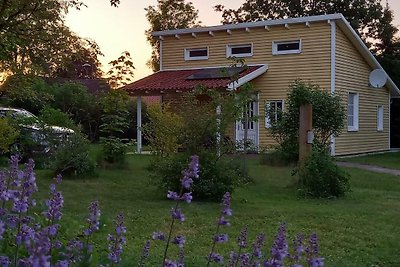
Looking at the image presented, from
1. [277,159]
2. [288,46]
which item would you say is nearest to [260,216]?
[277,159]

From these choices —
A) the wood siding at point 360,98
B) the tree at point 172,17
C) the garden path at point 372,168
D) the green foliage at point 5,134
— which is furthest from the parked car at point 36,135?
the tree at point 172,17

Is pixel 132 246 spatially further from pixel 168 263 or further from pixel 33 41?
pixel 33 41

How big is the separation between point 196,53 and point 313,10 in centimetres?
1474

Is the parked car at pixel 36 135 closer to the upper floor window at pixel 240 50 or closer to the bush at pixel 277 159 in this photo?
the bush at pixel 277 159

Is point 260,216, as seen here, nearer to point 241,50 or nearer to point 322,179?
point 322,179

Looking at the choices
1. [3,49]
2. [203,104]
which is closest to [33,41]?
[3,49]

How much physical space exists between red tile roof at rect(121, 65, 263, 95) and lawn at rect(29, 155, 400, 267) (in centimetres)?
887

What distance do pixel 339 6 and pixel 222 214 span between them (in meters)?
35.6

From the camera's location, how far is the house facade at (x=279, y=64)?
73.2 feet

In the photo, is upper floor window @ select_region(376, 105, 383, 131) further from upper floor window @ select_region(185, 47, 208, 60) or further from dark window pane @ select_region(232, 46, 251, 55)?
upper floor window @ select_region(185, 47, 208, 60)

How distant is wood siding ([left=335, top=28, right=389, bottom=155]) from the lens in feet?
74.9

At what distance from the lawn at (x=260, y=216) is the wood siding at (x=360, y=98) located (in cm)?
965

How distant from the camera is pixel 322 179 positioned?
36.6 feet

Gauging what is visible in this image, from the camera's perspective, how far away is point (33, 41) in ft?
41.2
